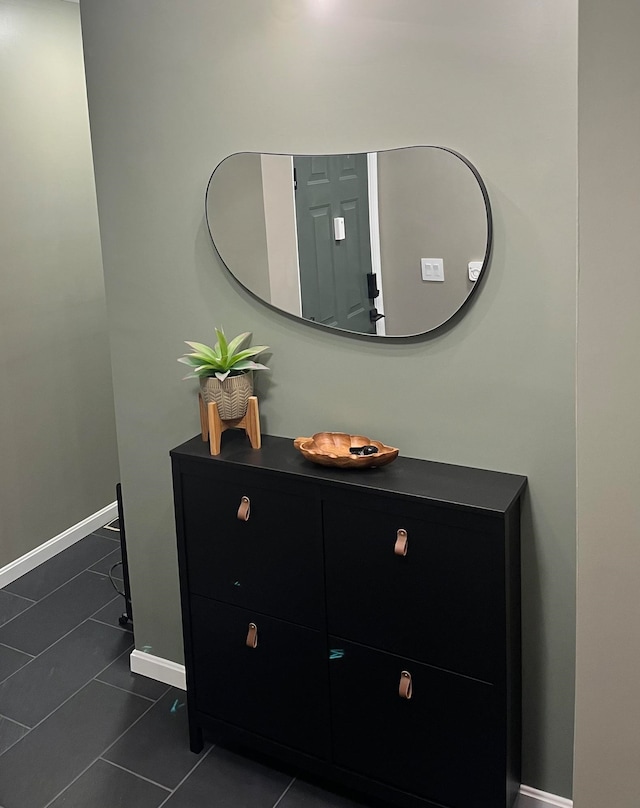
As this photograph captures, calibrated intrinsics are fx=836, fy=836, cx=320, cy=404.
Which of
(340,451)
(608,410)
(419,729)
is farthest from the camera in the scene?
(340,451)

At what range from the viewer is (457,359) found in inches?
81.7

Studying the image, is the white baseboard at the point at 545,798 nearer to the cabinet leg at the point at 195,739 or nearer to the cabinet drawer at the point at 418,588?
the cabinet drawer at the point at 418,588

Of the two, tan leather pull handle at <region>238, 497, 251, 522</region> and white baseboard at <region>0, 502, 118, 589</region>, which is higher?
tan leather pull handle at <region>238, 497, 251, 522</region>

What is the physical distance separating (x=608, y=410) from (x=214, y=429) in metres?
1.39

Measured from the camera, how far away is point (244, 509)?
225 centimetres

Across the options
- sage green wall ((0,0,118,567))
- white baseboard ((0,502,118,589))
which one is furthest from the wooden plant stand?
white baseboard ((0,502,118,589))

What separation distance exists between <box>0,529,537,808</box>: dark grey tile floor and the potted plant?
3.43 feet

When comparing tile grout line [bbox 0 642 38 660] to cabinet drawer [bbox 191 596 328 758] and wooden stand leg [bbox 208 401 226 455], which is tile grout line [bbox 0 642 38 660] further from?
wooden stand leg [bbox 208 401 226 455]

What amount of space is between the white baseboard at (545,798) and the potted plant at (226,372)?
1.28 m

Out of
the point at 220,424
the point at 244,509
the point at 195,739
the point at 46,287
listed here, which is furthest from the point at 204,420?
the point at 46,287

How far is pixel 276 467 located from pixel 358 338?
40cm

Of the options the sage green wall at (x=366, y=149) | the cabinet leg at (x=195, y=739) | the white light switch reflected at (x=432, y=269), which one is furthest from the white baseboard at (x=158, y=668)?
the white light switch reflected at (x=432, y=269)

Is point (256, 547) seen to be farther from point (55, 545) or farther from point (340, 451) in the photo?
point (55, 545)

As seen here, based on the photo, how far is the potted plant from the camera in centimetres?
234
